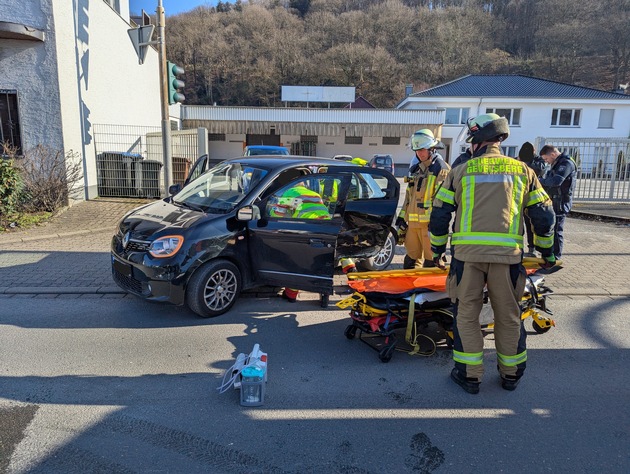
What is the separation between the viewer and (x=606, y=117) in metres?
34.5

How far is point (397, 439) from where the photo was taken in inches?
109

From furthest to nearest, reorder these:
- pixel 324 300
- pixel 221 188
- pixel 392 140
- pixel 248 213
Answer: pixel 392 140 < pixel 221 188 < pixel 324 300 < pixel 248 213

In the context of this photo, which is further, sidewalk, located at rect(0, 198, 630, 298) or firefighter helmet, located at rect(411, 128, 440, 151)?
sidewalk, located at rect(0, 198, 630, 298)

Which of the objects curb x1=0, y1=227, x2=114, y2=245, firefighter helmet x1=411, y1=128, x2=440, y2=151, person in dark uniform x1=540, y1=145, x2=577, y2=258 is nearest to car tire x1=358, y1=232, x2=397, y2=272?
firefighter helmet x1=411, y1=128, x2=440, y2=151

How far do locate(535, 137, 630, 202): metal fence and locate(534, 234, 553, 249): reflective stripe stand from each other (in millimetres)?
11350

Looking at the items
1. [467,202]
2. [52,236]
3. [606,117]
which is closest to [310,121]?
[606,117]

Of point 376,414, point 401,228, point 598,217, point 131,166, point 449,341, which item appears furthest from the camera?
point 131,166

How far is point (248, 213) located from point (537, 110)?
35993 millimetres

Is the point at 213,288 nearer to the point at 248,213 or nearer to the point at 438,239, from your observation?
the point at 248,213

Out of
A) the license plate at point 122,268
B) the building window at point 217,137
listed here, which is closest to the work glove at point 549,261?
the license plate at point 122,268

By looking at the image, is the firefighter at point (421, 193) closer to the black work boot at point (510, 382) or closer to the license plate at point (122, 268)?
the black work boot at point (510, 382)

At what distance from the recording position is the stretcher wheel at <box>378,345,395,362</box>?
3.79 meters

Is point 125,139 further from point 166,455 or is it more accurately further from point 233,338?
point 166,455

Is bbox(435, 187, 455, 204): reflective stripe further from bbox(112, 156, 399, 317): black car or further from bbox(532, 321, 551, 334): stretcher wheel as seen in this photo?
bbox(532, 321, 551, 334): stretcher wheel
